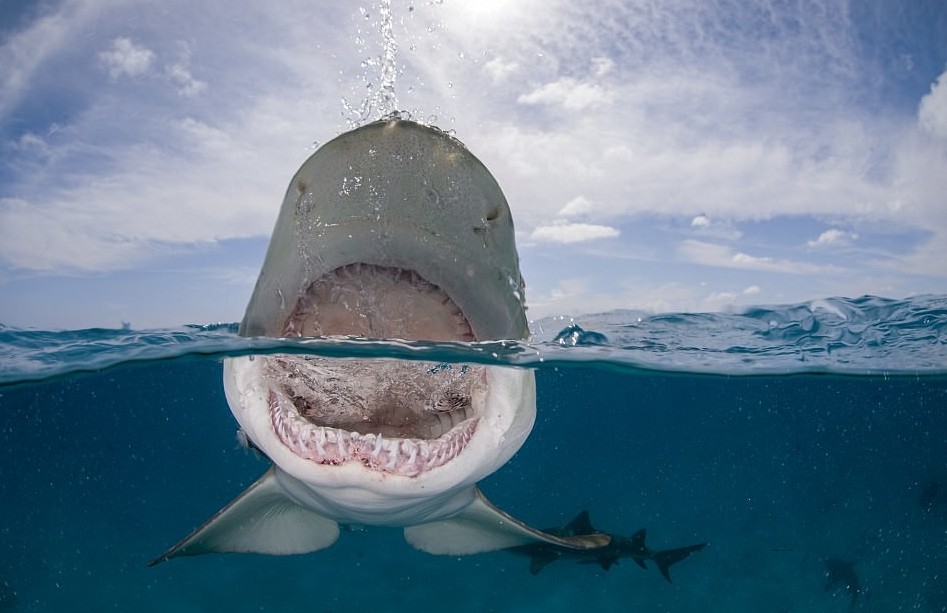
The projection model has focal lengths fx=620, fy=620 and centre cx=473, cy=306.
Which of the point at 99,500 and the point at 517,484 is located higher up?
the point at 517,484

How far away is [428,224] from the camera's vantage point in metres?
2.60

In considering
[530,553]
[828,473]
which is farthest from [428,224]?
[828,473]

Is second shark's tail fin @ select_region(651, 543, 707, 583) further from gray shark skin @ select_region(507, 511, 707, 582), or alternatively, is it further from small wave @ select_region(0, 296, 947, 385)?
small wave @ select_region(0, 296, 947, 385)

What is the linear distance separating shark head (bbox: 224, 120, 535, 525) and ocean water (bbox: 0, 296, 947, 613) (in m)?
0.21

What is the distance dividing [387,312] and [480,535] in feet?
9.17

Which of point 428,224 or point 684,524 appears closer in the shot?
point 428,224

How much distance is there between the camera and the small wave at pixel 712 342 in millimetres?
10602

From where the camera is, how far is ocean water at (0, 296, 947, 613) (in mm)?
11609

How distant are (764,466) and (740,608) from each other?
30.6m

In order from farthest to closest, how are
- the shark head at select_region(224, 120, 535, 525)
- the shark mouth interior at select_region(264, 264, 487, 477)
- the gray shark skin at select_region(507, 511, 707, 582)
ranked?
1. the gray shark skin at select_region(507, 511, 707, 582)
2. the shark mouth interior at select_region(264, 264, 487, 477)
3. the shark head at select_region(224, 120, 535, 525)

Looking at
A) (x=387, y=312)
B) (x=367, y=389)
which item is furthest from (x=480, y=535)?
(x=387, y=312)

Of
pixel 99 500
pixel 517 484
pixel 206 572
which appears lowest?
pixel 99 500

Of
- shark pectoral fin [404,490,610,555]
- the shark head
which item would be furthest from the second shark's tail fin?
the shark head

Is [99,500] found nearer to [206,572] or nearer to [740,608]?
[206,572]
